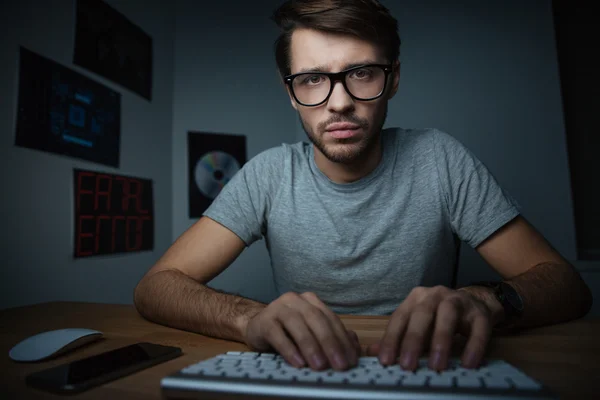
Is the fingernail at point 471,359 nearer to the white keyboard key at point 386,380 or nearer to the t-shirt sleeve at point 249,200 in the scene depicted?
the white keyboard key at point 386,380

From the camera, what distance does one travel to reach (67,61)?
4.45 feet

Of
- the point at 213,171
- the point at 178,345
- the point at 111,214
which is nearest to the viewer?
the point at 178,345

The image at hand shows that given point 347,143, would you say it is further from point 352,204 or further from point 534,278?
point 534,278

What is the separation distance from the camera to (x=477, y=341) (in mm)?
463

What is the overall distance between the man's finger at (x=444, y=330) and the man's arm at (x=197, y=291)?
0.31m

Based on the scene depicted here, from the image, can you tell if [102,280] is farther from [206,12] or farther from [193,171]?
[206,12]

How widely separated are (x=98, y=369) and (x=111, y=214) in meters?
1.19

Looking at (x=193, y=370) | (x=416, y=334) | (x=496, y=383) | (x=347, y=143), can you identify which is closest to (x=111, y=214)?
(x=347, y=143)

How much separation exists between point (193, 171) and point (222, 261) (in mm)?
1119

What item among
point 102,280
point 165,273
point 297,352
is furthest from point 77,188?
point 297,352

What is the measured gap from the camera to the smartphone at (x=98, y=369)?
0.42 metres

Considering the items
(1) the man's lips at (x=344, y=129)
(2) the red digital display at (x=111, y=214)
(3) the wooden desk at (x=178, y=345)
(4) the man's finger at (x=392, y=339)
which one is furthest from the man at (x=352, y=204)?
(2) the red digital display at (x=111, y=214)

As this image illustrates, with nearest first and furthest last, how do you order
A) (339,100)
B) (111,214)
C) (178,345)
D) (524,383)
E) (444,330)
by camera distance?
(524,383) → (444,330) → (178,345) → (339,100) → (111,214)

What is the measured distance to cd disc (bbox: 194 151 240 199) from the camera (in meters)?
2.09
